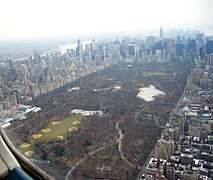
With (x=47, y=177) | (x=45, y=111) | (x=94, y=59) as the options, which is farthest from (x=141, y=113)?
(x=94, y=59)

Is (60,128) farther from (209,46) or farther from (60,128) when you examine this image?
(209,46)

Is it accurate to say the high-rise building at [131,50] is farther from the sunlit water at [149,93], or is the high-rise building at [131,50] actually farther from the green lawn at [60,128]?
the green lawn at [60,128]

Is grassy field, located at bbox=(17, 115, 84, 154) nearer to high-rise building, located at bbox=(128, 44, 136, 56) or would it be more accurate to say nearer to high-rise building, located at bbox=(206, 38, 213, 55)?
high-rise building, located at bbox=(206, 38, 213, 55)

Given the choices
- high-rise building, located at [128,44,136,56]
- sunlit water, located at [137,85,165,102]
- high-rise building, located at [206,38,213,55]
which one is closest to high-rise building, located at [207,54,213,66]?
high-rise building, located at [206,38,213,55]

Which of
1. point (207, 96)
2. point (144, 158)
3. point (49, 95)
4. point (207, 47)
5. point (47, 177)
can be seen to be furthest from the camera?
point (207, 47)

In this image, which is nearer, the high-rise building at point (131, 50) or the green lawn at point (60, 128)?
the green lawn at point (60, 128)

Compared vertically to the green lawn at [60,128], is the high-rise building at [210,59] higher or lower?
higher

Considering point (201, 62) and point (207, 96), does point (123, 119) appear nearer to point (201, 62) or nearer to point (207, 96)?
point (207, 96)

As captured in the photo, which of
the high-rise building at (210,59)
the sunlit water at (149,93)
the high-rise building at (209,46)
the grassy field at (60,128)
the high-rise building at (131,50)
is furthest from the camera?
the high-rise building at (131,50)

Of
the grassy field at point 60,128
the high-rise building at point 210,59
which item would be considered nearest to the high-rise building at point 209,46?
the high-rise building at point 210,59
